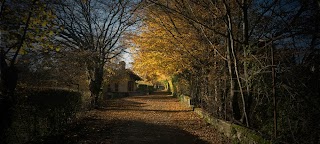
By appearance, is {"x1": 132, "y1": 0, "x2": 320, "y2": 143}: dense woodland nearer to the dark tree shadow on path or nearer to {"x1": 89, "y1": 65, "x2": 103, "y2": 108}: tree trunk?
the dark tree shadow on path

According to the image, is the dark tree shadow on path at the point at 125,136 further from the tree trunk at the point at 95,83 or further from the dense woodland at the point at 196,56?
the tree trunk at the point at 95,83

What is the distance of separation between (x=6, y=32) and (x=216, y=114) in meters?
9.00

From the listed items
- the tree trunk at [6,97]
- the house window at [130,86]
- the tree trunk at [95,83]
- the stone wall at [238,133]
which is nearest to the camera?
the tree trunk at [6,97]

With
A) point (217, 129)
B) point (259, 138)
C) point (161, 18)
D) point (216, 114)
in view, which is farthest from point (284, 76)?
point (161, 18)

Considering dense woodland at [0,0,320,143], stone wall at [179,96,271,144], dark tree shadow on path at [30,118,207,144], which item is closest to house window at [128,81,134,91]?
dense woodland at [0,0,320,143]

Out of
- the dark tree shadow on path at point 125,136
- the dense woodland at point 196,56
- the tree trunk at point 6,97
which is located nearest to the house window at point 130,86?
the dense woodland at point 196,56

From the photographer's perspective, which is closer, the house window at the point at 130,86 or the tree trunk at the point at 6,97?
the tree trunk at the point at 6,97

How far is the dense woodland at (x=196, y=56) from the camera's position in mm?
5469

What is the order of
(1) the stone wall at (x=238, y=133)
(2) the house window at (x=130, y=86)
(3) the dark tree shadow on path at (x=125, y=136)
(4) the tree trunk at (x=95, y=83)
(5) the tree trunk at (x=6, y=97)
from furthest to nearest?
(2) the house window at (x=130, y=86), (4) the tree trunk at (x=95, y=83), (3) the dark tree shadow on path at (x=125, y=136), (1) the stone wall at (x=238, y=133), (5) the tree trunk at (x=6, y=97)

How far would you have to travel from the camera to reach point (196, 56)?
40.5ft

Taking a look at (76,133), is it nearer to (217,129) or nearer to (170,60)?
(217,129)

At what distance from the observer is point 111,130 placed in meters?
9.40

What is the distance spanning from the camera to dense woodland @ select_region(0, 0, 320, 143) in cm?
547

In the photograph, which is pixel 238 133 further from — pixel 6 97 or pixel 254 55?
pixel 6 97
